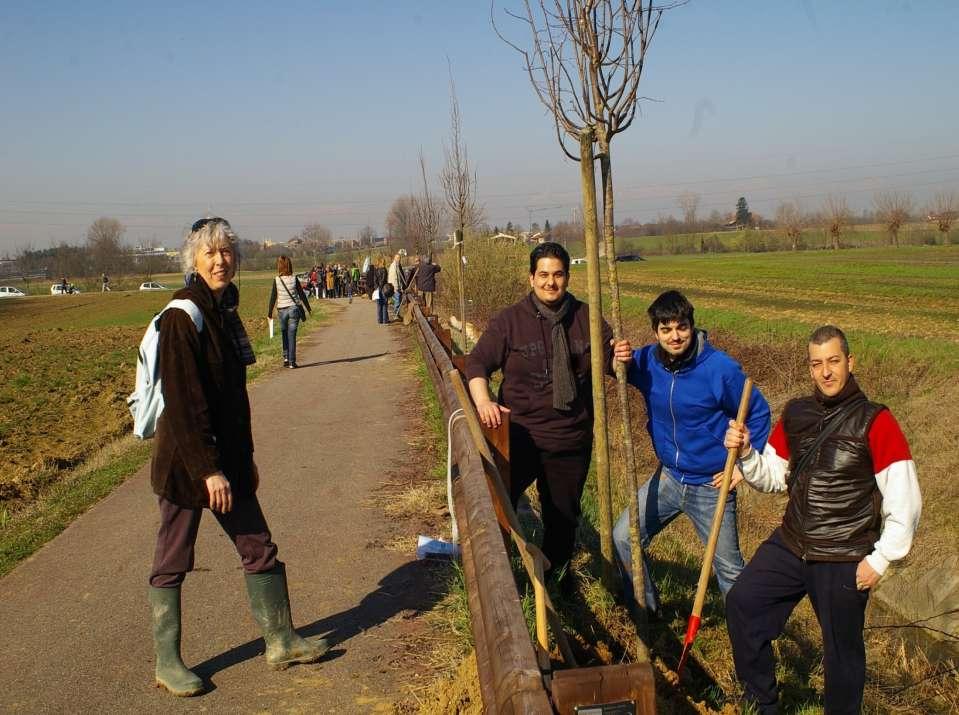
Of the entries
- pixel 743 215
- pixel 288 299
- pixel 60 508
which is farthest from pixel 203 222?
pixel 743 215

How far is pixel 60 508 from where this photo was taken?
23.7 feet

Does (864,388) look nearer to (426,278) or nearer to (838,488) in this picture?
(426,278)

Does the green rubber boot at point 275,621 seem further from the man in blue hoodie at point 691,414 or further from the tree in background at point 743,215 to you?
the tree in background at point 743,215

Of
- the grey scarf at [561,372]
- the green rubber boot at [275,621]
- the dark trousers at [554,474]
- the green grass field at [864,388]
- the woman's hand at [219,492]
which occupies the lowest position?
the green grass field at [864,388]

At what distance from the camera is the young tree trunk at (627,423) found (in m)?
4.40

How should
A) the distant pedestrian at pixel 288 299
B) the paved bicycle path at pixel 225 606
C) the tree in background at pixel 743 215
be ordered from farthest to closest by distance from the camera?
the tree in background at pixel 743 215 → the distant pedestrian at pixel 288 299 → the paved bicycle path at pixel 225 606

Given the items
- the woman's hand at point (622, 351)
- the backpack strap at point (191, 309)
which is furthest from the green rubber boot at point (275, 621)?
the woman's hand at point (622, 351)

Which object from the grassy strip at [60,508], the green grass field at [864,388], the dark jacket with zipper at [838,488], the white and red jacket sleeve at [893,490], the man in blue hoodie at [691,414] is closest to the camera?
the white and red jacket sleeve at [893,490]

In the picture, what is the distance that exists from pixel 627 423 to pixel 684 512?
727 millimetres

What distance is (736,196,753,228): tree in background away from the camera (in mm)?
165500

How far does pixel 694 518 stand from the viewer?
15.8ft

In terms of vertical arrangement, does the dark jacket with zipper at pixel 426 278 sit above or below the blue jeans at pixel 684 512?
above

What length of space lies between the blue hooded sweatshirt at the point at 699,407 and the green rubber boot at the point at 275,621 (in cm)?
204

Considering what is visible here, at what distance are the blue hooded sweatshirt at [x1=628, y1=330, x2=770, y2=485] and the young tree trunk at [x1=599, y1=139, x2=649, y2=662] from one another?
0.97 ft
